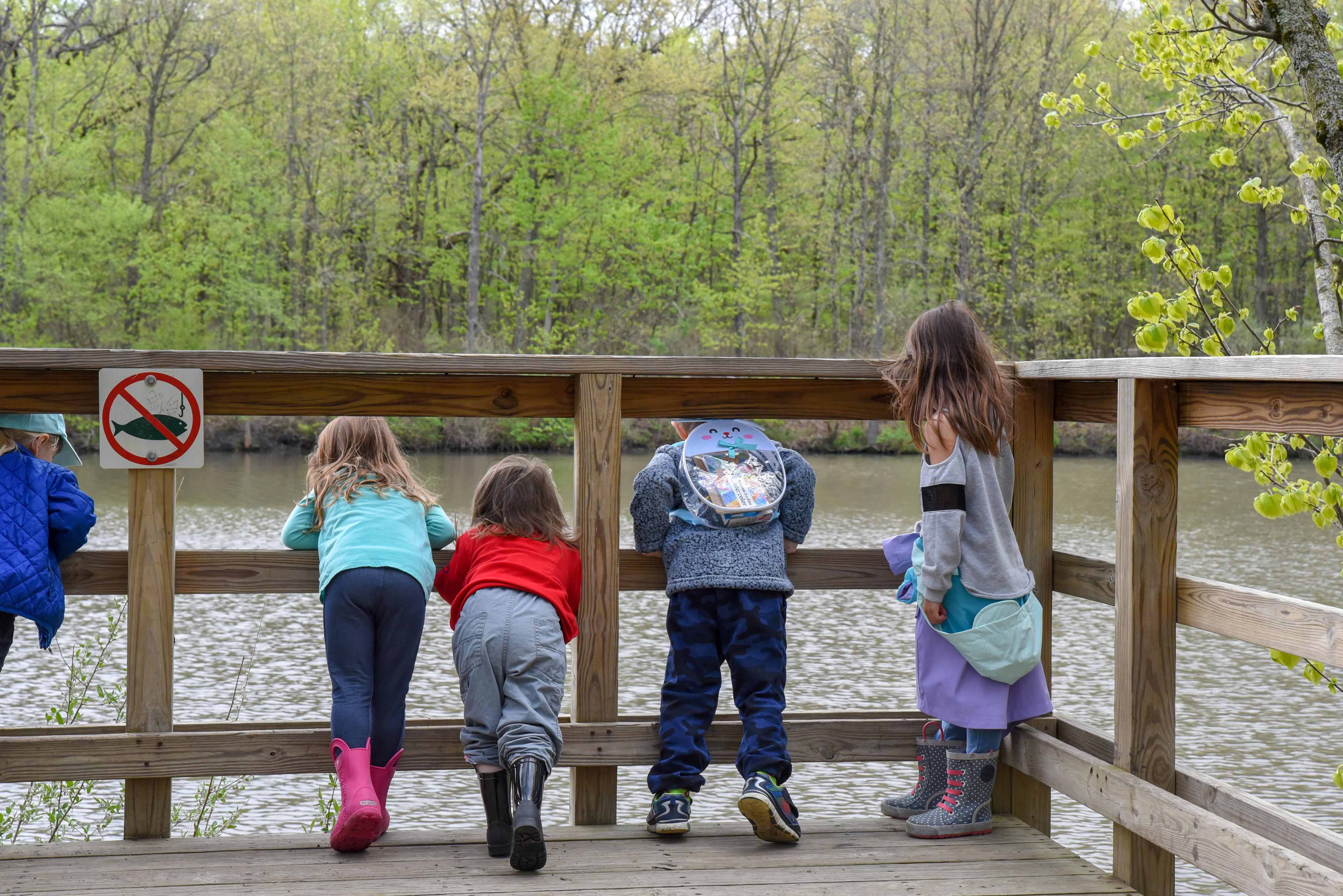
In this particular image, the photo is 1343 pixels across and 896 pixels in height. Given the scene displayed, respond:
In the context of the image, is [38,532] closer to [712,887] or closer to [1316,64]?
[712,887]

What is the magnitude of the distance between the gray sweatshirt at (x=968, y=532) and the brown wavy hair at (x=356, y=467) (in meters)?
1.32

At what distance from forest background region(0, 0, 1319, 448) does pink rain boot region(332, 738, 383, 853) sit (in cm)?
2923

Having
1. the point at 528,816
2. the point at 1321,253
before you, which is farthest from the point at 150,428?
the point at 1321,253

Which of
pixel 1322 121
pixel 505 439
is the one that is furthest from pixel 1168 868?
pixel 505 439

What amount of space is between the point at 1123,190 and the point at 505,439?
19697mm

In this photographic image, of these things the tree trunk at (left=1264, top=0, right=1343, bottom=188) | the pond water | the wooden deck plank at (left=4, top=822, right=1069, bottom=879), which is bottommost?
the pond water

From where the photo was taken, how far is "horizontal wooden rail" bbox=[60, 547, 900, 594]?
11.3 feet

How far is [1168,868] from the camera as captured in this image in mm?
3209

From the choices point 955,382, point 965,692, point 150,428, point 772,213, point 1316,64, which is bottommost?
point 965,692

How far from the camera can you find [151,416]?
3.38 metres

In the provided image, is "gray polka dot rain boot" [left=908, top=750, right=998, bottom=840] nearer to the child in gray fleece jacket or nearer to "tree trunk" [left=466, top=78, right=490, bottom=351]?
the child in gray fleece jacket

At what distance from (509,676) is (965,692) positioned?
1.16 m

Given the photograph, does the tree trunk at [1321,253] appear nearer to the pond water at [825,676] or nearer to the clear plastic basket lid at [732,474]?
the clear plastic basket lid at [732,474]

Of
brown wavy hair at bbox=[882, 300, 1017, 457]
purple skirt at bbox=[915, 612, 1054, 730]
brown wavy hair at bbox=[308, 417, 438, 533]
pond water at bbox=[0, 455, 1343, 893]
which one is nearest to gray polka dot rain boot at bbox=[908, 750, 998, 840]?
purple skirt at bbox=[915, 612, 1054, 730]
